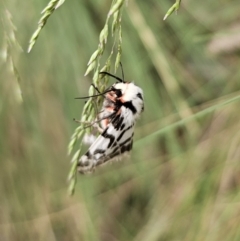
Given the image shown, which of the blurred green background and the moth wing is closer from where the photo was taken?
the moth wing

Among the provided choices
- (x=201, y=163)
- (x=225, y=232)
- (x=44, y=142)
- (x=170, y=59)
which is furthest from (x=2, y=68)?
(x=225, y=232)

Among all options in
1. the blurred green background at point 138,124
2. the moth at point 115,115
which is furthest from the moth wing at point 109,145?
the blurred green background at point 138,124

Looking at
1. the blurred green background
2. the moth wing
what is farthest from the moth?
the blurred green background

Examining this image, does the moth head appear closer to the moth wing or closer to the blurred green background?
the moth wing

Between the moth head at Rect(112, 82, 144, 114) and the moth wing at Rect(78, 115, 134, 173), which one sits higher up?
the moth head at Rect(112, 82, 144, 114)

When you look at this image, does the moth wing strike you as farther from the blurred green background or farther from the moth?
the blurred green background

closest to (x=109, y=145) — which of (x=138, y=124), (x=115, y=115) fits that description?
(x=115, y=115)

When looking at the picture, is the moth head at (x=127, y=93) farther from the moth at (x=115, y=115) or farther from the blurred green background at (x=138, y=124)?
the blurred green background at (x=138, y=124)

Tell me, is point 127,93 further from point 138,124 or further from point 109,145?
point 138,124
